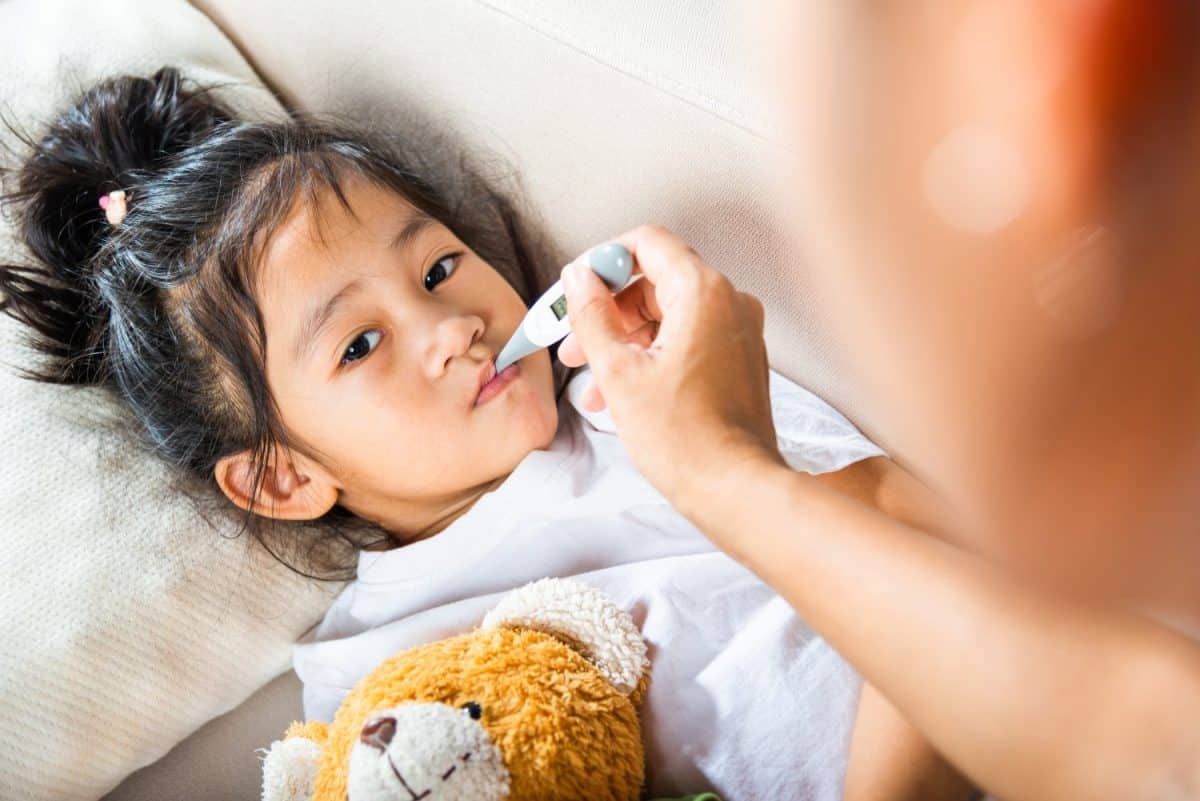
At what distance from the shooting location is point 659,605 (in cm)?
85

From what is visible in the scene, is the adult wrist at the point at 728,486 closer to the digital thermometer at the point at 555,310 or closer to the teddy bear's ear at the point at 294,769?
the digital thermometer at the point at 555,310

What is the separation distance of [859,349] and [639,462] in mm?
331

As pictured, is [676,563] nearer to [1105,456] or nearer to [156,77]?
[1105,456]

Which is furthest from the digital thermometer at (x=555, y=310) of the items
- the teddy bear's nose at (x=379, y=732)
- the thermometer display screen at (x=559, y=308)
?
the teddy bear's nose at (x=379, y=732)

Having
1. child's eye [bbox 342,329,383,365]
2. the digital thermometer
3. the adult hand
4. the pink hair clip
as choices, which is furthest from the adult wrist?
the pink hair clip

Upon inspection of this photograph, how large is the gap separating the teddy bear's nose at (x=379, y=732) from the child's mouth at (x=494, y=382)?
1.01 feet

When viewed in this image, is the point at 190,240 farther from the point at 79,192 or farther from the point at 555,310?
the point at 555,310

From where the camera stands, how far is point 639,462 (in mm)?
552

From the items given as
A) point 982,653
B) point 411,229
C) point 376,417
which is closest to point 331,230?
point 411,229

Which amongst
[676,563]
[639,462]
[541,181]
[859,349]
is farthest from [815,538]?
[541,181]

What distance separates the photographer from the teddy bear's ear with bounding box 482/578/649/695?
2.60 feet

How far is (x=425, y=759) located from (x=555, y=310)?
0.36 metres

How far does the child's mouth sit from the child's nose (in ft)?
0.11

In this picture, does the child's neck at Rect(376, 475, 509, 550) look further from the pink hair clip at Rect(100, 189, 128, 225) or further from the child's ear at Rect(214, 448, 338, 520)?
the pink hair clip at Rect(100, 189, 128, 225)
